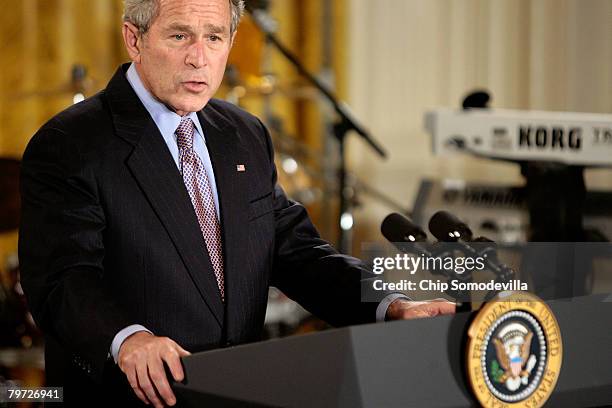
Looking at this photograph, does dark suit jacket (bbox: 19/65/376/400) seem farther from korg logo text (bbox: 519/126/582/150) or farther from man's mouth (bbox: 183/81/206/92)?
korg logo text (bbox: 519/126/582/150)

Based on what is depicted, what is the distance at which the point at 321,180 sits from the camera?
17.8 feet

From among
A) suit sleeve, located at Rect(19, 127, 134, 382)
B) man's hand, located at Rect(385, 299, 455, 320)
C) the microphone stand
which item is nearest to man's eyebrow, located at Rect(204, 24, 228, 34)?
suit sleeve, located at Rect(19, 127, 134, 382)

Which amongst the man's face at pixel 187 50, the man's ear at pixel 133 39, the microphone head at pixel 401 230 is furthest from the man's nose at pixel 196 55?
the microphone head at pixel 401 230

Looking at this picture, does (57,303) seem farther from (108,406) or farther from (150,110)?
(150,110)

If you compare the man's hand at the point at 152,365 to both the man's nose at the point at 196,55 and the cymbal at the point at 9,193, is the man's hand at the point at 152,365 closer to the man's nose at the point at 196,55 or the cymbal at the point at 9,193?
the man's nose at the point at 196,55

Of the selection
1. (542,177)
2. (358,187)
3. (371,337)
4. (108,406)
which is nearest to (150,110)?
(108,406)

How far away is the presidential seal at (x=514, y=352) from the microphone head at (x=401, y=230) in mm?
215

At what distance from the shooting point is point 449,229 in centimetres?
146

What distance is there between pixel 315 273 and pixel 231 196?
0.21 m

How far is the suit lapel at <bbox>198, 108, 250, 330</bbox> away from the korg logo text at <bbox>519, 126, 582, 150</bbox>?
1822 millimetres

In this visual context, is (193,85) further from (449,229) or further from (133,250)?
(449,229)

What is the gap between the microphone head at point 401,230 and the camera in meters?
1.48

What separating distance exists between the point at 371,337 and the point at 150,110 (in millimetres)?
696

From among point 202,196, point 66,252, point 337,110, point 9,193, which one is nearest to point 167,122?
point 202,196
